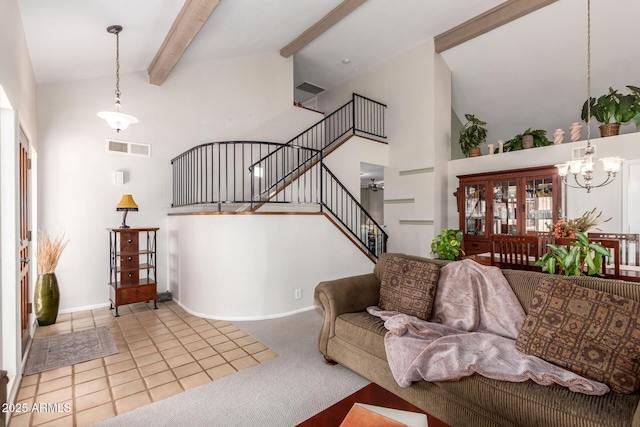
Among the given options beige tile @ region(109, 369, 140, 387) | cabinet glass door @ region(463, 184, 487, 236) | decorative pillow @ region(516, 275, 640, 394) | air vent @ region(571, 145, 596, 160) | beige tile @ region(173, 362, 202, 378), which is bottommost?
beige tile @ region(173, 362, 202, 378)

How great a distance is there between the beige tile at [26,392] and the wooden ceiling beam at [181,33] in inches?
132

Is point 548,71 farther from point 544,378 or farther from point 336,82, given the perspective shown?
point 544,378

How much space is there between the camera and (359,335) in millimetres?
2230

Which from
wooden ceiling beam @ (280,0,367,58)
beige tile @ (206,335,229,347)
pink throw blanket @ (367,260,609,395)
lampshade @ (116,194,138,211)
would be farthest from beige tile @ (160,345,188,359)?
wooden ceiling beam @ (280,0,367,58)

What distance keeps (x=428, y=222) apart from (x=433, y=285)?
3531mm

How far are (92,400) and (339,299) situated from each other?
72.0 inches

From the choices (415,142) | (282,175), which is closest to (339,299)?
(282,175)

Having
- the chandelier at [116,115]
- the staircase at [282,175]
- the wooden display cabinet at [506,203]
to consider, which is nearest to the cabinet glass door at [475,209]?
the wooden display cabinet at [506,203]

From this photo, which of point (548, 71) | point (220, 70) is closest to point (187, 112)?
Result: point (220, 70)

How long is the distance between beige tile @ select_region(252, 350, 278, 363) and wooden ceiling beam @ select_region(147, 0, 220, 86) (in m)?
3.18

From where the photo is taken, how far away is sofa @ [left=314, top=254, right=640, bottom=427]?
1352mm

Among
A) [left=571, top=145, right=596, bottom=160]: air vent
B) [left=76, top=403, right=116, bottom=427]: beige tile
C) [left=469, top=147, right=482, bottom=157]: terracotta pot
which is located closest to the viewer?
[left=76, top=403, right=116, bottom=427]: beige tile

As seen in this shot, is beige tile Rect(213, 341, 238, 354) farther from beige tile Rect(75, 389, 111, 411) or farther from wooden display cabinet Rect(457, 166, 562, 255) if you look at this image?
wooden display cabinet Rect(457, 166, 562, 255)

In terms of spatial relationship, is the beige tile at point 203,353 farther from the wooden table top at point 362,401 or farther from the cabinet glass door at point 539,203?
the cabinet glass door at point 539,203
